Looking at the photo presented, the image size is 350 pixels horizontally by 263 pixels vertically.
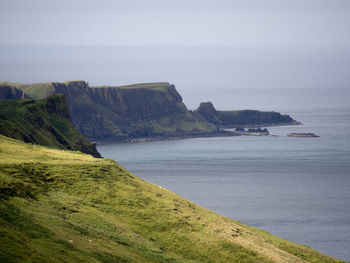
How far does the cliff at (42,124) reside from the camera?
12381 centimetres

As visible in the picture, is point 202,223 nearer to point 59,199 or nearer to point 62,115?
point 59,199

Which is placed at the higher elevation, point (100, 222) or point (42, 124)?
point (42, 124)

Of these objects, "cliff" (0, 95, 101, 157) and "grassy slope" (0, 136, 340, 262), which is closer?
"grassy slope" (0, 136, 340, 262)

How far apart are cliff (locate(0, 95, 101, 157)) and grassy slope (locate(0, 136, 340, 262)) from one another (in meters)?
35.0

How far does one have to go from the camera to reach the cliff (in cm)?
12381

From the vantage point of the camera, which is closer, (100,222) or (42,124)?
(100,222)

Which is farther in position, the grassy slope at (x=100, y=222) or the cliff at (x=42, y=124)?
the cliff at (x=42, y=124)

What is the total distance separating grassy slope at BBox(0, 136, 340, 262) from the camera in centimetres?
4562

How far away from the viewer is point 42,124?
140 metres

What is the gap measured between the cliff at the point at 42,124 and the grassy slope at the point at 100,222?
1377 inches

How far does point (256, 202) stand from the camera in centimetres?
15000

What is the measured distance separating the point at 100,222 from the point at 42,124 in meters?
83.2

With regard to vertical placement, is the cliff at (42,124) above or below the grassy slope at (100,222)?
above

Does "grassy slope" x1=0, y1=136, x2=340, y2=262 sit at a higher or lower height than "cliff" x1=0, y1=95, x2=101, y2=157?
lower
